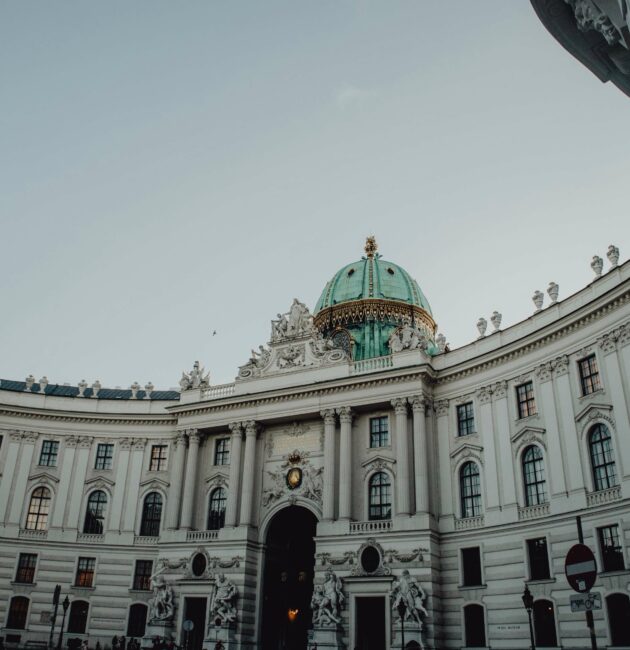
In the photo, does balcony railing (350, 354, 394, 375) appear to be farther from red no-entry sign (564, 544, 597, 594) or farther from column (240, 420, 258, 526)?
red no-entry sign (564, 544, 597, 594)

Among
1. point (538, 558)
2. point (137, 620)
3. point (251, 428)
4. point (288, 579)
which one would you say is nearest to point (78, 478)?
point (137, 620)

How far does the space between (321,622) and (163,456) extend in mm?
19242

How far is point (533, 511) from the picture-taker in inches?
1396

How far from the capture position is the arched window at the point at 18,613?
46.2m

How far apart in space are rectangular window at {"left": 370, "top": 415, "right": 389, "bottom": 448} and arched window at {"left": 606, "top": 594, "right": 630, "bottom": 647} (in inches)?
651

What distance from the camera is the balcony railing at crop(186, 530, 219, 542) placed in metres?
45.1

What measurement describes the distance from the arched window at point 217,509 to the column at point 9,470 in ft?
48.6

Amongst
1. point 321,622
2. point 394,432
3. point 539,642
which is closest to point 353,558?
point 321,622

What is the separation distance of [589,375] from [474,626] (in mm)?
14389

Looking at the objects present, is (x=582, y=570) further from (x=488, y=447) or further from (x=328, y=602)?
(x=328, y=602)

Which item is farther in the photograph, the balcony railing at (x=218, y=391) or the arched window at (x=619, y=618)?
the balcony railing at (x=218, y=391)

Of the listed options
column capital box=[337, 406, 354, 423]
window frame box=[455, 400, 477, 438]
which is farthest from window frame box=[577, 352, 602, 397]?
column capital box=[337, 406, 354, 423]

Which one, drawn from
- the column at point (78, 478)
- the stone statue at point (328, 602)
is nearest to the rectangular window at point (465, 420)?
the stone statue at point (328, 602)

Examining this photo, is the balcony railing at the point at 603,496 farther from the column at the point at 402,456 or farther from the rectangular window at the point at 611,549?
the column at the point at 402,456
